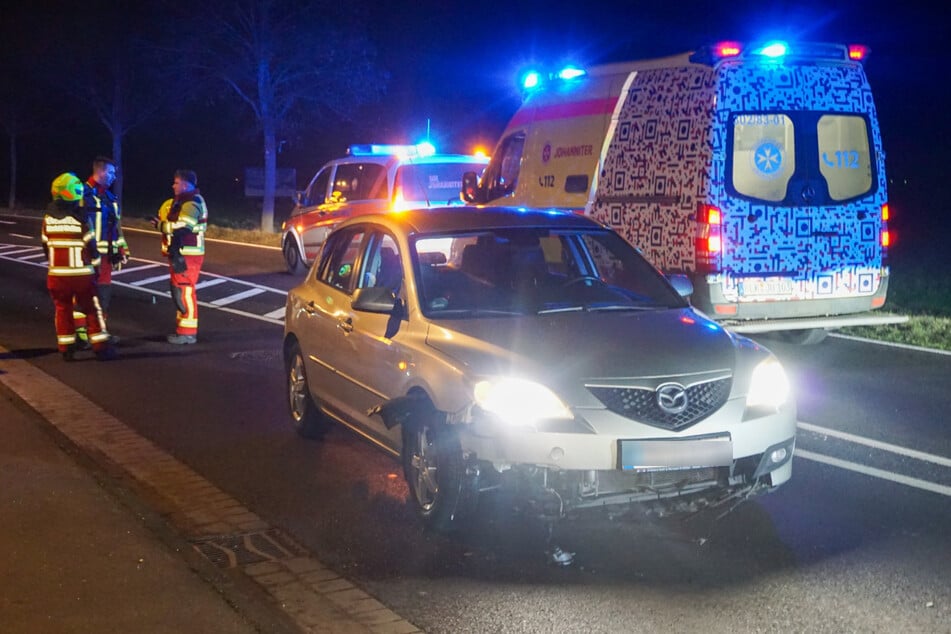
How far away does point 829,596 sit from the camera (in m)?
4.94

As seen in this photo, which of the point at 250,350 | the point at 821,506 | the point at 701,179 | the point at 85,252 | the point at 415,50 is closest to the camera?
the point at 821,506

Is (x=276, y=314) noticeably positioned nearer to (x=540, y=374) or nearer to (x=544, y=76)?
(x=544, y=76)

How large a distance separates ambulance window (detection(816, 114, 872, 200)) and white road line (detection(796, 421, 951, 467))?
117 inches

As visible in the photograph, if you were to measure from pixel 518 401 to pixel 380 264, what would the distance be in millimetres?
2014

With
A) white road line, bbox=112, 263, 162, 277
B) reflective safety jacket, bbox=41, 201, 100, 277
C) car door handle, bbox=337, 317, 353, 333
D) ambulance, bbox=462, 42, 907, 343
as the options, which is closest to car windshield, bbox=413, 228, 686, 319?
car door handle, bbox=337, 317, 353, 333

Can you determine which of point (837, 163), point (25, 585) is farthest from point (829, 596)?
point (837, 163)

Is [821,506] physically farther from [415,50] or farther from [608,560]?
[415,50]

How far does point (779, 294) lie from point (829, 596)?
5.54 metres

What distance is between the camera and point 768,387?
19.0ft

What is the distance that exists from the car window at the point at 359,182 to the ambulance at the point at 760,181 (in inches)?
271

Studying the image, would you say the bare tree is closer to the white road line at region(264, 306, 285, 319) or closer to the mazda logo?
the white road line at region(264, 306, 285, 319)

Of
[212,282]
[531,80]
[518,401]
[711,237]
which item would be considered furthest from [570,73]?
[212,282]

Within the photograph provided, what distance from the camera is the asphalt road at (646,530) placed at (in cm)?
482

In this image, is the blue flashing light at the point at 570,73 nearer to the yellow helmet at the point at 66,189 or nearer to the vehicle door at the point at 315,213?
the yellow helmet at the point at 66,189
